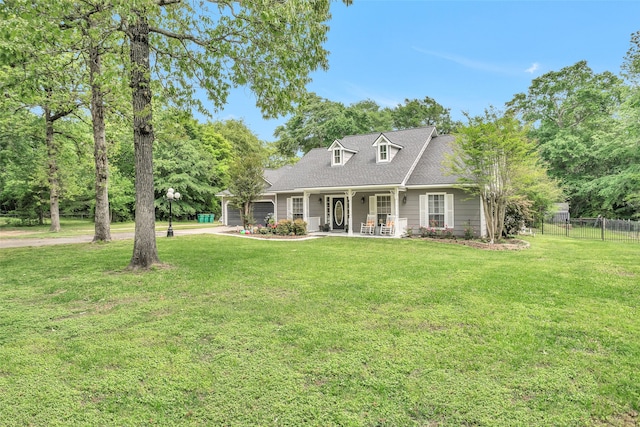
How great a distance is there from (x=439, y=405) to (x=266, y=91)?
7.77 m

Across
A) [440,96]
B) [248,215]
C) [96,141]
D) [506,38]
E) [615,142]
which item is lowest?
[248,215]

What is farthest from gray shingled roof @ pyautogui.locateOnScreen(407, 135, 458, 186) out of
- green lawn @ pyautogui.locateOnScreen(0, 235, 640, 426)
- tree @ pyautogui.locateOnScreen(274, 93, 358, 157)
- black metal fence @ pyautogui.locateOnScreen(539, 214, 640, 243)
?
tree @ pyautogui.locateOnScreen(274, 93, 358, 157)

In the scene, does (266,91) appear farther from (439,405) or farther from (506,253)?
(506,253)

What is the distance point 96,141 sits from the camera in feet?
40.3

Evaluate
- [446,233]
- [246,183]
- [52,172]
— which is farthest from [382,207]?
[52,172]

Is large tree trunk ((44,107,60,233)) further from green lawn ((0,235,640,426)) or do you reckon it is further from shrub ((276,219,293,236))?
green lawn ((0,235,640,426))

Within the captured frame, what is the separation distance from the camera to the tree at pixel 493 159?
1180cm

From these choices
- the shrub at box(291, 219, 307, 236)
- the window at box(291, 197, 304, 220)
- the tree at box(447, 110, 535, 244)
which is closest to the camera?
the tree at box(447, 110, 535, 244)

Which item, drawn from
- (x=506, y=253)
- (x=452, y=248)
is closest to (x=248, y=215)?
(x=452, y=248)

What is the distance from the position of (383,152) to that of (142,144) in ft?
39.8

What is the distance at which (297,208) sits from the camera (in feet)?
64.3

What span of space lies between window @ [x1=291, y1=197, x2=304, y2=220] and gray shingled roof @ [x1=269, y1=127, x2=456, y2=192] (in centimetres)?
94

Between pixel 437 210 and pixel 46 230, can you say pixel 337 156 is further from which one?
pixel 46 230

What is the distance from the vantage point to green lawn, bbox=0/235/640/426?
102 inches
